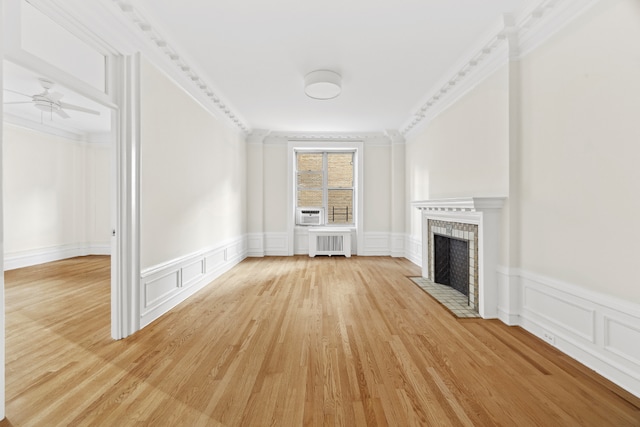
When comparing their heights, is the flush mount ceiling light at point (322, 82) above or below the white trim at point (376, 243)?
above

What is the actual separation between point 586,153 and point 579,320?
1241mm

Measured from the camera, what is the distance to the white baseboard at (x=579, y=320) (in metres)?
1.83

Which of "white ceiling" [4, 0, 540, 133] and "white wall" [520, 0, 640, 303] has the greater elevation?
"white ceiling" [4, 0, 540, 133]

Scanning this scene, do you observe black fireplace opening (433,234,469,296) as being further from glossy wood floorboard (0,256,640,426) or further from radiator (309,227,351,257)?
radiator (309,227,351,257)

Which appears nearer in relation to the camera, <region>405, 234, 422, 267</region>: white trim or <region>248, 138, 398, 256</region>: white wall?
<region>405, 234, 422, 267</region>: white trim

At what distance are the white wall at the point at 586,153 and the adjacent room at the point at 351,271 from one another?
15 mm

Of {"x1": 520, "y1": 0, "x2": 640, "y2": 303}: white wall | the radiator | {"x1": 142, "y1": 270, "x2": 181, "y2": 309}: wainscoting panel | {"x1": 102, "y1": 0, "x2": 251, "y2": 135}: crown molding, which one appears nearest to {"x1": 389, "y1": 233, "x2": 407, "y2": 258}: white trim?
the radiator

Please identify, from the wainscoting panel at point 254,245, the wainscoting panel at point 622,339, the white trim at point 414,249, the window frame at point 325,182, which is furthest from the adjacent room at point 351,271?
the window frame at point 325,182

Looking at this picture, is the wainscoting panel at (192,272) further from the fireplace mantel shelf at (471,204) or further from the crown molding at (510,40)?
the crown molding at (510,40)

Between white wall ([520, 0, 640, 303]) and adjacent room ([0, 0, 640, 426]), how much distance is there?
0.05 ft

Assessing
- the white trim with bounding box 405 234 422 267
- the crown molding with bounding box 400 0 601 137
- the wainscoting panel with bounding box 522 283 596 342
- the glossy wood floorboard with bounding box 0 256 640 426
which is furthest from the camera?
the white trim with bounding box 405 234 422 267

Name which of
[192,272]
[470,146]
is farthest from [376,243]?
[192,272]

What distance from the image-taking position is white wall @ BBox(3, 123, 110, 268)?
5617mm

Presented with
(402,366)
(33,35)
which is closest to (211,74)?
(33,35)
